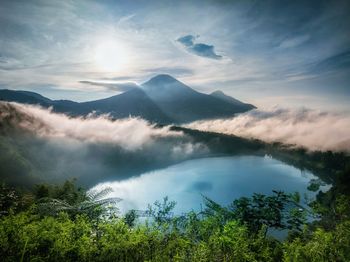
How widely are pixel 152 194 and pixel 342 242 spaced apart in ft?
261

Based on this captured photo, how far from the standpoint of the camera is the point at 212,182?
83812mm

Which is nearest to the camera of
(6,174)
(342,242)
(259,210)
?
(342,242)

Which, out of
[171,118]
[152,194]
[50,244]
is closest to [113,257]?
[50,244]

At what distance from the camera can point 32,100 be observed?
162 meters

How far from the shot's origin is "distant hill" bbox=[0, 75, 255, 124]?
160750 mm

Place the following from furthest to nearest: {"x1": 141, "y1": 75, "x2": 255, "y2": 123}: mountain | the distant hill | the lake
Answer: {"x1": 141, "y1": 75, "x2": 255, "y2": 123}: mountain, the distant hill, the lake

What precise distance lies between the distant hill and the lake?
6904 cm

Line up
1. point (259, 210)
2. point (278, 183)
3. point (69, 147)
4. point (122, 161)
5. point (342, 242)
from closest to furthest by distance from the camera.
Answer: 1. point (342, 242)
2. point (259, 210)
3. point (278, 183)
4. point (69, 147)
5. point (122, 161)

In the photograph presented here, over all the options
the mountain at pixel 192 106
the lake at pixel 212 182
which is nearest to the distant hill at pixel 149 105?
the mountain at pixel 192 106

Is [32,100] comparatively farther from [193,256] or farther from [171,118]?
[193,256]

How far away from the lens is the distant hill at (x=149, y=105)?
161 m

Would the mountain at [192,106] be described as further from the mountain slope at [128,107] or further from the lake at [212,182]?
the lake at [212,182]

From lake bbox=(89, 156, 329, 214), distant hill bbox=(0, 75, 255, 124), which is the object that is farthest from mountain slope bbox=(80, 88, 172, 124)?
lake bbox=(89, 156, 329, 214)

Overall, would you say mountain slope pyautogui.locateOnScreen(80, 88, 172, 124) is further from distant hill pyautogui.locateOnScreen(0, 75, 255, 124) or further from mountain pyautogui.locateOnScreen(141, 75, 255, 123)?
mountain pyautogui.locateOnScreen(141, 75, 255, 123)
